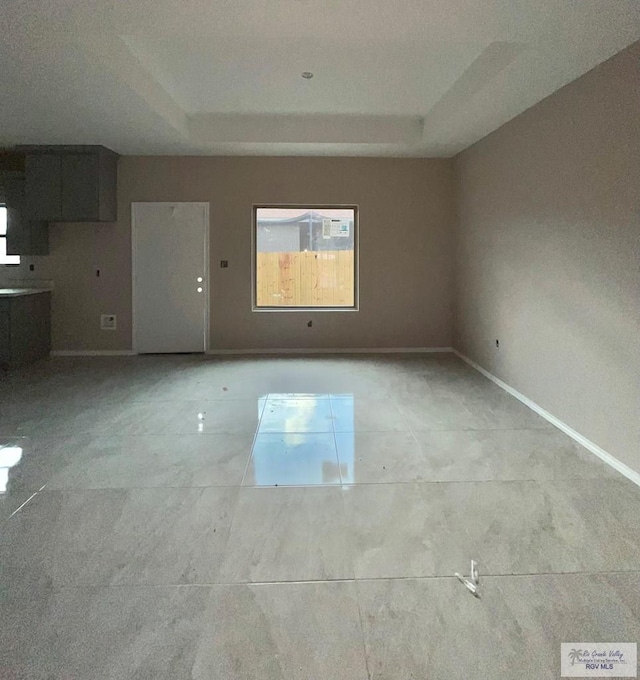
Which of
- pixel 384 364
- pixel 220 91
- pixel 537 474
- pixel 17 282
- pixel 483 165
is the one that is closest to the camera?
pixel 537 474

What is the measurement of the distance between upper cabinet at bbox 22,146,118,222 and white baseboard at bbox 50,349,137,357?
5.34ft

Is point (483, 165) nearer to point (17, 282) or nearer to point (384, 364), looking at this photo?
point (384, 364)

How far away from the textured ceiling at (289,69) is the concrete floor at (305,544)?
7.91ft

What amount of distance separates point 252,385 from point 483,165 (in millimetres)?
3216

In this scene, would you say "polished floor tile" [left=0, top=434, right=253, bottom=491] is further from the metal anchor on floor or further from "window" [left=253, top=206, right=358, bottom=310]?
"window" [left=253, top=206, right=358, bottom=310]

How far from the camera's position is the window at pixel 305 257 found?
6.73m

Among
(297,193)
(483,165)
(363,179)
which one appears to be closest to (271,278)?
(297,193)

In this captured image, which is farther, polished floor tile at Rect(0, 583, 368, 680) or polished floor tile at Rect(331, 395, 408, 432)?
polished floor tile at Rect(331, 395, 408, 432)

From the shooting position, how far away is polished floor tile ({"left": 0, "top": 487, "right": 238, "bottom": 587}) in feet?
6.86

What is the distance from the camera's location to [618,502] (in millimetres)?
2676

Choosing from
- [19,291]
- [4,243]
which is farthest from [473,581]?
[4,243]

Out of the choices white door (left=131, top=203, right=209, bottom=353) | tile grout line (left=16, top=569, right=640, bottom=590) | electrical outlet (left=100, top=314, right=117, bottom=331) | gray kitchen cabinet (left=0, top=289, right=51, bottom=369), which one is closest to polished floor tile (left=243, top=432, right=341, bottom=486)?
tile grout line (left=16, top=569, right=640, bottom=590)

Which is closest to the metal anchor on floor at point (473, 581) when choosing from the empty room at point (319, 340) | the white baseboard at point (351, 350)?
the empty room at point (319, 340)

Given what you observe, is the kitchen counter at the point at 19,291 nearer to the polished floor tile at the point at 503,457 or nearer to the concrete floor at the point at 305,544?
the concrete floor at the point at 305,544
